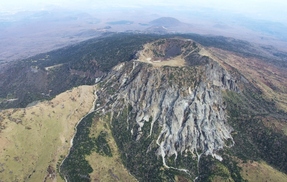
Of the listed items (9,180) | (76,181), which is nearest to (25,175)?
(9,180)

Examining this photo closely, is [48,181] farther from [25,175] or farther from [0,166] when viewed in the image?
[0,166]

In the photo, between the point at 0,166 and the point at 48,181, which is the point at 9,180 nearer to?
the point at 0,166

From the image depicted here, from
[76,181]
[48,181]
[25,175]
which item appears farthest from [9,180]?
[76,181]

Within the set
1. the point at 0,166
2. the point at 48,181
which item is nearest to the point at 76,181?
the point at 48,181

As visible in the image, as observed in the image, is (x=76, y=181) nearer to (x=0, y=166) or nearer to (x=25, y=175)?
(x=25, y=175)


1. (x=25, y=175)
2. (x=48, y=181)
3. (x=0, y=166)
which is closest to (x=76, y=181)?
(x=48, y=181)

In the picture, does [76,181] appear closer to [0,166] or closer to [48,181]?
[48,181]
